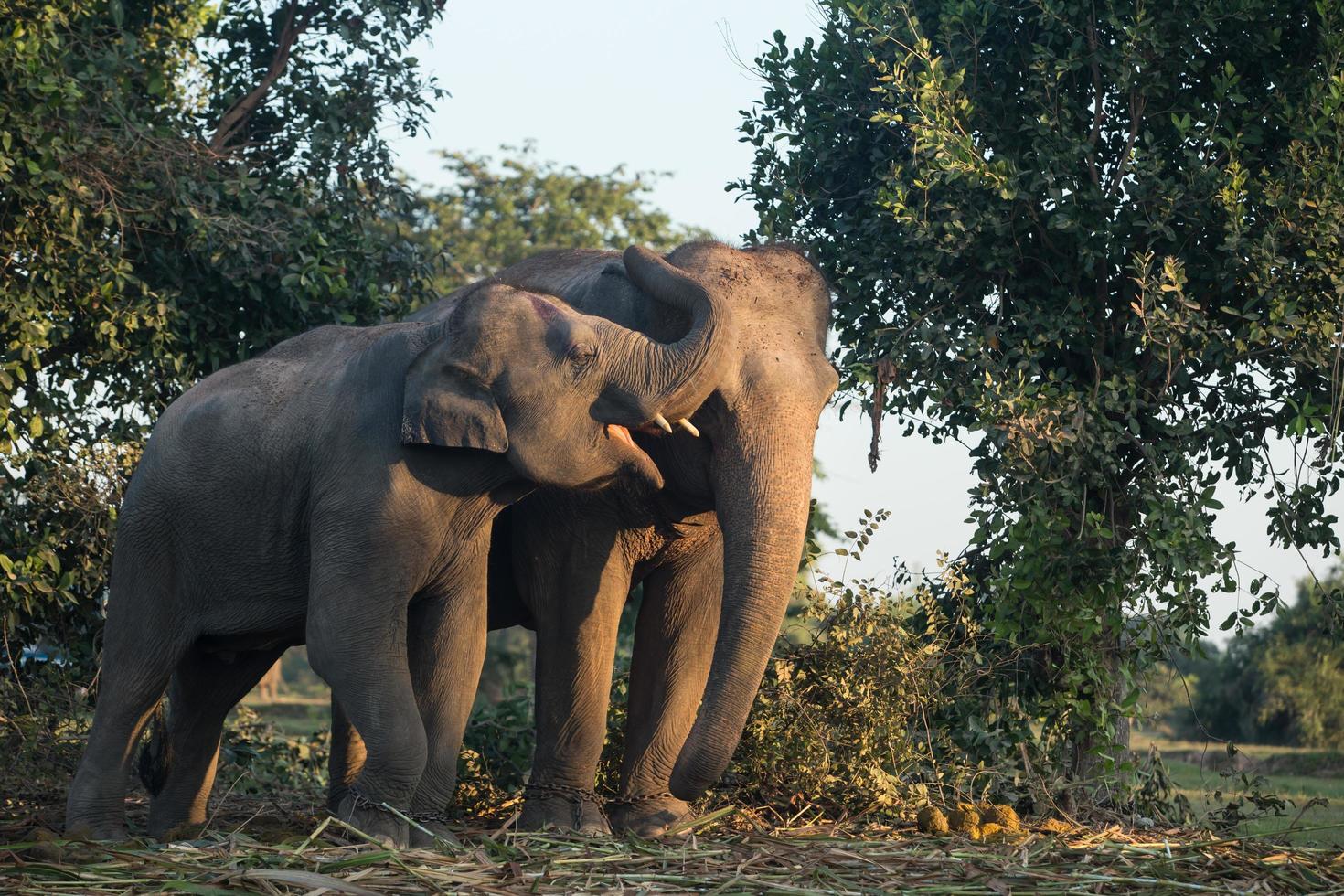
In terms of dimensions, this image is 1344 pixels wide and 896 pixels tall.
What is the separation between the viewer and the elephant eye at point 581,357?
6543mm

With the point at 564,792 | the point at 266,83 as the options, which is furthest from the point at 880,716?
the point at 266,83

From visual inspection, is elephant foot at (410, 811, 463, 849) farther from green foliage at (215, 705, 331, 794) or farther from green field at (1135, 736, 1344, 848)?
green field at (1135, 736, 1344, 848)

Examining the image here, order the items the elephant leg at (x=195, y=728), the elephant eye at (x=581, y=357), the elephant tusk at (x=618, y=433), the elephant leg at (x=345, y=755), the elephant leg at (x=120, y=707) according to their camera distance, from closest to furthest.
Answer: the elephant eye at (x=581, y=357)
the elephant tusk at (x=618, y=433)
the elephant leg at (x=120, y=707)
the elephant leg at (x=195, y=728)
the elephant leg at (x=345, y=755)

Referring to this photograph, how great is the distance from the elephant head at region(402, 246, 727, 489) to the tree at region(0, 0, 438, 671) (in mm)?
3310

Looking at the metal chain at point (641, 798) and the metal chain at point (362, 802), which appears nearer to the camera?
the metal chain at point (362, 802)

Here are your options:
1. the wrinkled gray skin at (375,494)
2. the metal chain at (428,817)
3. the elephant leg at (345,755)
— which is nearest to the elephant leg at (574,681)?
the wrinkled gray skin at (375,494)

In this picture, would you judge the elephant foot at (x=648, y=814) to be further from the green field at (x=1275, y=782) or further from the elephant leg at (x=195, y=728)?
the green field at (x=1275, y=782)

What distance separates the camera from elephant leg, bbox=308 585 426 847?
20.7 ft

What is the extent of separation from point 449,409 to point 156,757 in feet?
8.47

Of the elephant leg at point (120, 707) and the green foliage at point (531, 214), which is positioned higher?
the green foliage at point (531, 214)

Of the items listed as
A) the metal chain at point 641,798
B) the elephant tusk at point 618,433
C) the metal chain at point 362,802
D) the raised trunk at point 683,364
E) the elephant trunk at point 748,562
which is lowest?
the metal chain at point 362,802

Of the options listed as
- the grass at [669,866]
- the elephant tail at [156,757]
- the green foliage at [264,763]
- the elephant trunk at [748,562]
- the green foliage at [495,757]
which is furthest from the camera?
the green foliage at [264,763]

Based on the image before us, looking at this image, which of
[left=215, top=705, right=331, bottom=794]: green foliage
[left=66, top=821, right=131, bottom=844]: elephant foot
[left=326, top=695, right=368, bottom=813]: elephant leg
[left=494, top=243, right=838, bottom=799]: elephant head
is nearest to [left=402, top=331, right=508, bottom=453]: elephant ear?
[left=494, top=243, right=838, bottom=799]: elephant head

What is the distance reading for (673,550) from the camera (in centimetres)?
743
